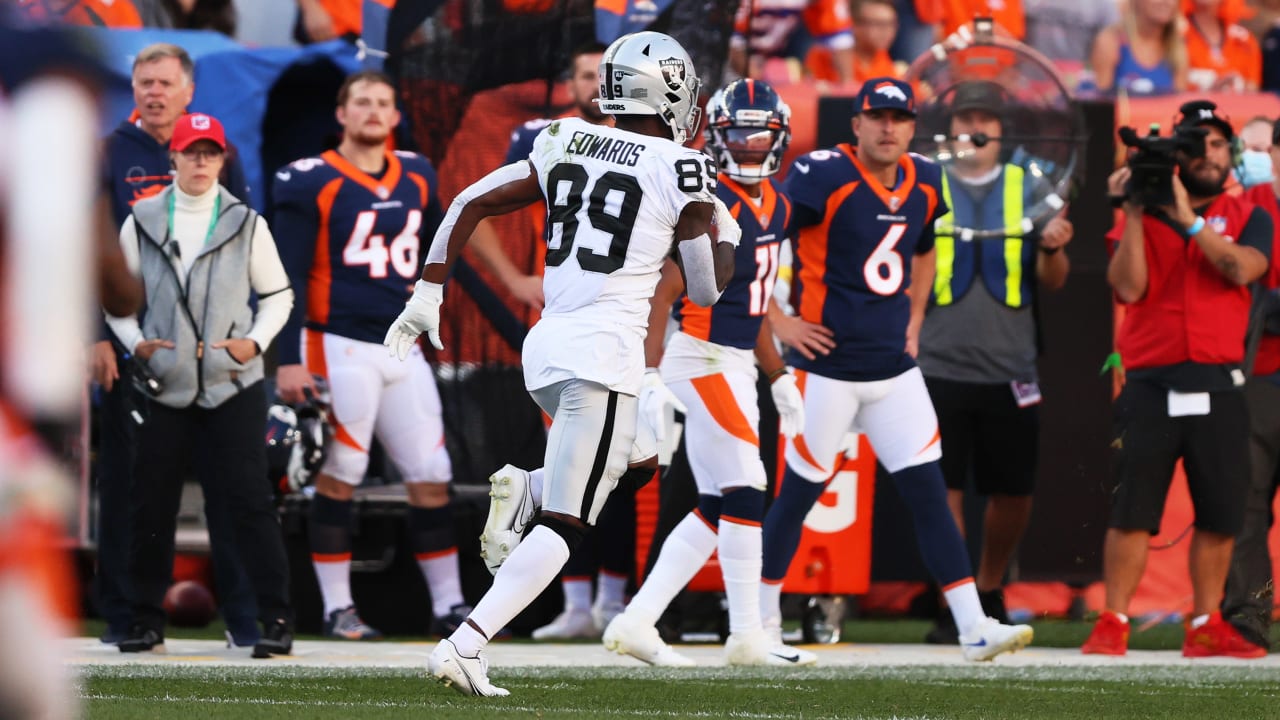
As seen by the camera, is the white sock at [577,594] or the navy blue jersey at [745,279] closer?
the navy blue jersey at [745,279]

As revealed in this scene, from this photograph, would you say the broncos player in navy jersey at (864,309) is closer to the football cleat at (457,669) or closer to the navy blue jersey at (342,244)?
the navy blue jersey at (342,244)

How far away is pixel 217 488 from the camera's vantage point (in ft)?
23.4

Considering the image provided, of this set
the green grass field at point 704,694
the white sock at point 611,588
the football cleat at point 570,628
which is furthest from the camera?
the white sock at point 611,588

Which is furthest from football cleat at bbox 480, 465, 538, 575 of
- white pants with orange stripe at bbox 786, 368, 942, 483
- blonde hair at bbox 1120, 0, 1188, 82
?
blonde hair at bbox 1120, 0, 1188, 82

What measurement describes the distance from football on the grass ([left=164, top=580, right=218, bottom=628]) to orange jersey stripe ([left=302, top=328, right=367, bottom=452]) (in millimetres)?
1317

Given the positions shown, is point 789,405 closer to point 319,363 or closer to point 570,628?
point 570,628

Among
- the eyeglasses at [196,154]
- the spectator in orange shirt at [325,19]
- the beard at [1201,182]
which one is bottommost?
the eyeglasses at [196,154]

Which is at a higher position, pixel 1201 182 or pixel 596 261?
pixel 1201 182

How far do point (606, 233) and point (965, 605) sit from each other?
2.16 m

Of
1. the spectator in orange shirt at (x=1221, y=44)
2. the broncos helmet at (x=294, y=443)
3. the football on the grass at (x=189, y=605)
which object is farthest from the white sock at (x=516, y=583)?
the spectator in orange shirt at (x=1221, y=44)

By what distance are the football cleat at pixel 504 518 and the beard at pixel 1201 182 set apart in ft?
11.5

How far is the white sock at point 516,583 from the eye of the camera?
534 centimetres

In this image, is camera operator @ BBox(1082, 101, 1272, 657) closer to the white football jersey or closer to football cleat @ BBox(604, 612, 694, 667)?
football cleat @ BBox(604, 612, 694, 667)

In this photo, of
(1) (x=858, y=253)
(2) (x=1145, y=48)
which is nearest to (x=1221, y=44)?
(2) (x=1145, y=48)
